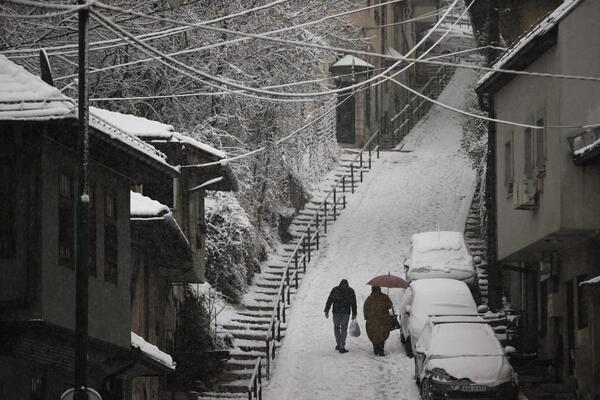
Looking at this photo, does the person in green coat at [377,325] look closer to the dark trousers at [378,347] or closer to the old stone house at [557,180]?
the dark trousers at [378,347]

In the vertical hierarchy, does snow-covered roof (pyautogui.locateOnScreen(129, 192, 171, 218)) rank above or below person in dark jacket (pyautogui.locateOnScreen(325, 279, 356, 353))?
above

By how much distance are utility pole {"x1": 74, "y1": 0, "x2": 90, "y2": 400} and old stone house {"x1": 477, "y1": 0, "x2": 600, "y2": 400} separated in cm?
1069

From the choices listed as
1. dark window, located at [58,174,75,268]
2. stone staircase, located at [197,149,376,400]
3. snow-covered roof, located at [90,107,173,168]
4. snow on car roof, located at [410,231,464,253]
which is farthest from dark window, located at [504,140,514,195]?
dark window, located at [58,174,75,268]

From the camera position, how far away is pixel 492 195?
3812 cm

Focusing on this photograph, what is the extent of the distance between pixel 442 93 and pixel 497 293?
41687 mm

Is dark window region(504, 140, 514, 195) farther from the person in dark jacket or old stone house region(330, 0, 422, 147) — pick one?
old stone house region(330, 0, 422, 147)

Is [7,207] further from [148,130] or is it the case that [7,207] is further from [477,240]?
[477,240]

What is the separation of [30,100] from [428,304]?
640 inches

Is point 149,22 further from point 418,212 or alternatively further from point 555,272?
point 418,212

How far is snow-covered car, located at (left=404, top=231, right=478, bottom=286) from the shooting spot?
35781 millimetres

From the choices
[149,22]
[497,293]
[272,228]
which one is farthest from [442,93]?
[149,22]

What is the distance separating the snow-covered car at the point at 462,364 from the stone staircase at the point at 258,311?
4.79 metres

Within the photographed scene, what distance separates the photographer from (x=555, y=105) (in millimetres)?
27703

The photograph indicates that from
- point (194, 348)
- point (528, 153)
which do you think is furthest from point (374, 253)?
point (528, 153)
